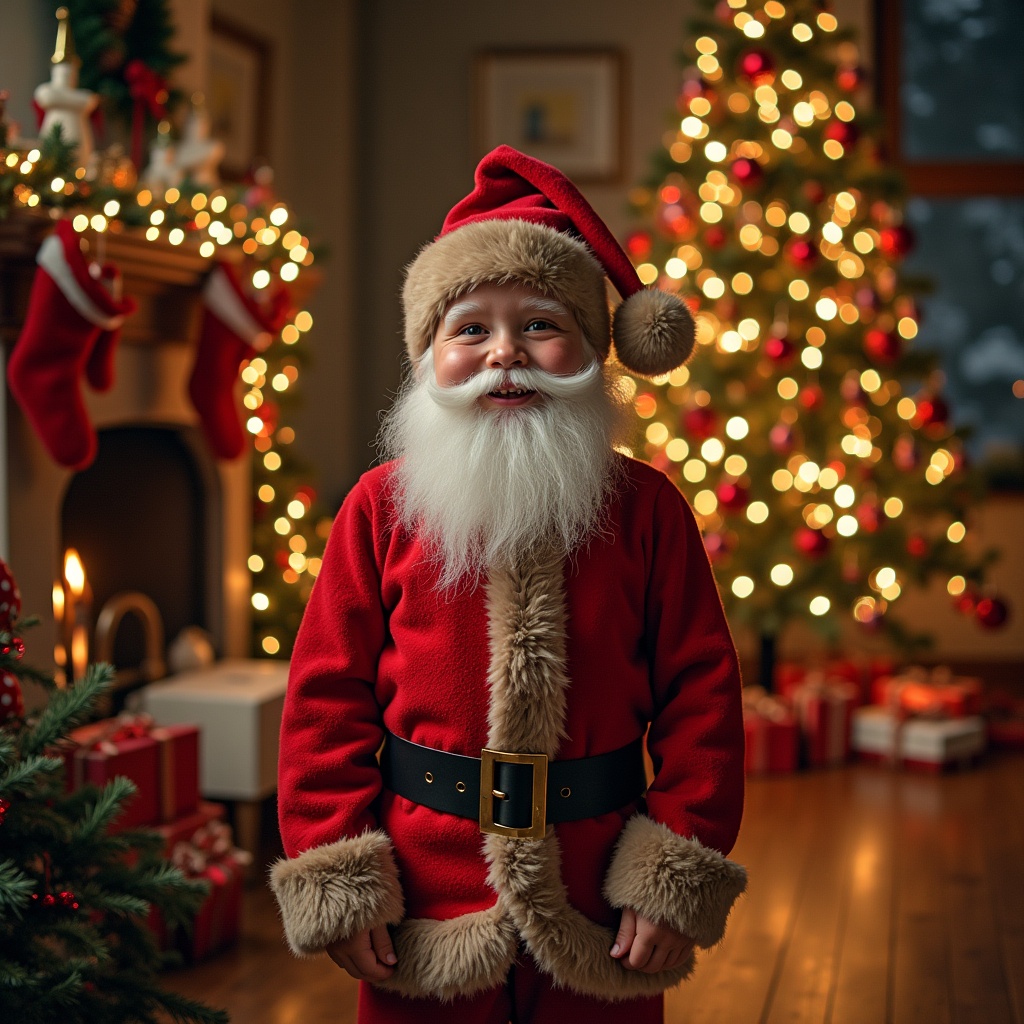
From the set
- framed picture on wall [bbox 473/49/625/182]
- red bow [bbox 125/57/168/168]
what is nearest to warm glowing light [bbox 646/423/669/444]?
framed picture on wall [bbox 473/49/625/182]

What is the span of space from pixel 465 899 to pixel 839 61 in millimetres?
3740

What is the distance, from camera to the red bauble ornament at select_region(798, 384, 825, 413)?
3.87 metres

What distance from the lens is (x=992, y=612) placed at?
3.87 meters

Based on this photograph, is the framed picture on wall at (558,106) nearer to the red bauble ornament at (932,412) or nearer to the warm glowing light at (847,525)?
the red bauble ornament at (932,412)

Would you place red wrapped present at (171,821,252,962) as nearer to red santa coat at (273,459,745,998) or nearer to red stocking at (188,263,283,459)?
red stocking at (188,263,283,459)

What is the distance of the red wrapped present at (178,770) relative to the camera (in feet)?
7.96

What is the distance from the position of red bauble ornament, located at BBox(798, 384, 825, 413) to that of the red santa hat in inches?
99.1

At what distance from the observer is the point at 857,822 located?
339 centimetres

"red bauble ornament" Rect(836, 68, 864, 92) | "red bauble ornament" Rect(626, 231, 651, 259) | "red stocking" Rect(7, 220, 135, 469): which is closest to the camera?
"red stocking" Rect(7, 220, 135, 469)

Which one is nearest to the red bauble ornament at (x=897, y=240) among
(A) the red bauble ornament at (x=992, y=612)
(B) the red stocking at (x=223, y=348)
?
(A) the red bauble ornament at (x=992, y=612)

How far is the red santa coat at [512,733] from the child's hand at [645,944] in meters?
0.02

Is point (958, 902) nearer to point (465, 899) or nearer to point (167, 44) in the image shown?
point (465, 899)

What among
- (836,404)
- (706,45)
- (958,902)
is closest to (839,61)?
(706,45)

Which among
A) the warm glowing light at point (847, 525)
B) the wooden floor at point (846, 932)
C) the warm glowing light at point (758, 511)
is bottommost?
the wooden floor at point (846, 932)
